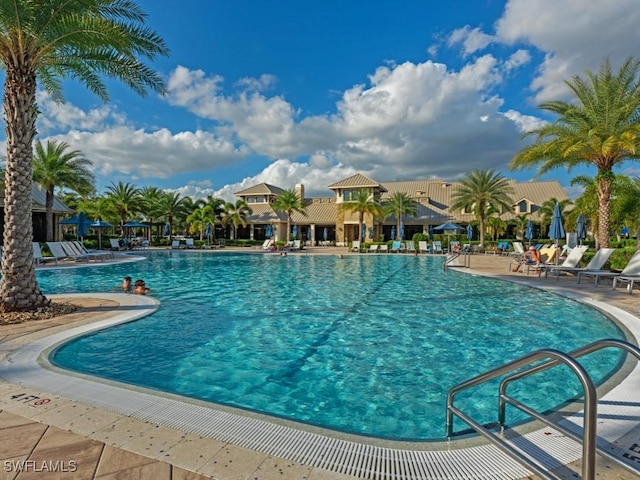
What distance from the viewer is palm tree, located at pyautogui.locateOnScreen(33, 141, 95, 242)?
1000 inches

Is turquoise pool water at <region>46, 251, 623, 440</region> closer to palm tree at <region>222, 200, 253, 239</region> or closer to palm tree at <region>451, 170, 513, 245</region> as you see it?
palm tree at <region>451, 170, 513, 245</region>

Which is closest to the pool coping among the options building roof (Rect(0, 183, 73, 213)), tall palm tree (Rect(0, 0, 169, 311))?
tall palm tree (Rect(0, 0, 169, 311))

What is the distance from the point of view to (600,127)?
14.9 m

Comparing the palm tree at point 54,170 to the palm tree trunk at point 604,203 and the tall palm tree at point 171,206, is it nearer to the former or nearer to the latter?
the tall palm tree at point 171,206

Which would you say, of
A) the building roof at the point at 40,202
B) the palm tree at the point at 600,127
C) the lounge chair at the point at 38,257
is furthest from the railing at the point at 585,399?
the building roof at the point at 40,202

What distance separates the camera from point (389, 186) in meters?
49.8

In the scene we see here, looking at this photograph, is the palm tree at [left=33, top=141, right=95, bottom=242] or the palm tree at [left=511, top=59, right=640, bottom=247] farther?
the palm tree at [left=33, top=141, right=95, bottom=242]

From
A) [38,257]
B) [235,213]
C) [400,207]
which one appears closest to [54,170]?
[38,257]

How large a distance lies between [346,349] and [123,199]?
3963 centimetres

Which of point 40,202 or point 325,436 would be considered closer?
point 325,436

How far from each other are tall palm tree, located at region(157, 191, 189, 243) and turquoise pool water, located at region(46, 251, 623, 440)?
3162 cm

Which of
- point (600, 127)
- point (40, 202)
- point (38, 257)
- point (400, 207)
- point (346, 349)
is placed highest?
point (600, 127)

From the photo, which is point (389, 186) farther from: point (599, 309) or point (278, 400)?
point (278, 400)

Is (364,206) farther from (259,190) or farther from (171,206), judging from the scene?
(171,206)
